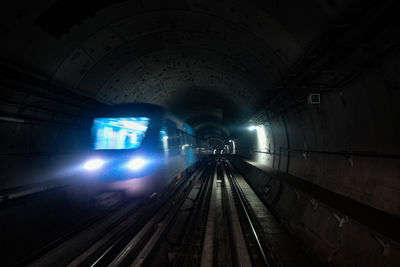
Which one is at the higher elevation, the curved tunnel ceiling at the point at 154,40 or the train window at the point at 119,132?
the curved tunnel ceiling at the point at 154,40

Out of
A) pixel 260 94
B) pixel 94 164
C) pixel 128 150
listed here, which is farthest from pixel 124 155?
pixel 260 94

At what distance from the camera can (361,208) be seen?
321cm

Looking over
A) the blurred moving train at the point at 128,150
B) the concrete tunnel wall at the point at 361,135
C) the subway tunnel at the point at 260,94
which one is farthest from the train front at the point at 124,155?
the concrete tunnel wall at the point at 361,135

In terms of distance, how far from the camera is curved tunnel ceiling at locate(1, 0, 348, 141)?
13.6ft

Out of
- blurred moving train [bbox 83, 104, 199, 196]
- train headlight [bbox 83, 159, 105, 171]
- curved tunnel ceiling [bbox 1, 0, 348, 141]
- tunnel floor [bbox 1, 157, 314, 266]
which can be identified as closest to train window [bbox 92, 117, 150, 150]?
blurred moving train [bbox 83, 104, 199, 196]

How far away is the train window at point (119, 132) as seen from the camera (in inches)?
213

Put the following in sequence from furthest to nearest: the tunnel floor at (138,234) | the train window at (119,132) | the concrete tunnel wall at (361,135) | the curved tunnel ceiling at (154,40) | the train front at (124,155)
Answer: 1. the train window at (119,132)
2. the train front at (124,155)
3. the curved tunnel ceiling at (154,40)
4. the tunnel floor at (138,234)
5. the concrete tunnel wall at (361,135)

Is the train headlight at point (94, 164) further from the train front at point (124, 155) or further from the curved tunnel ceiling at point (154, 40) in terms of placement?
the curved tunnel ceiling at point (154, 40)

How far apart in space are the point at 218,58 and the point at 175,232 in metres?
6.87

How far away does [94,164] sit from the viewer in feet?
17.2

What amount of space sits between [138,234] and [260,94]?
7.49 m

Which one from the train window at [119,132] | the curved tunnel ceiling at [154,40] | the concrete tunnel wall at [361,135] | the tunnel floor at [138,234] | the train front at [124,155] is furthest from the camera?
the train window at [119,132]

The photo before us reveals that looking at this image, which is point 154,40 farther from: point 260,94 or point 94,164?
point 260,94

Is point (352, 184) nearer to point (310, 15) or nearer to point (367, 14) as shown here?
point (367, 14)
